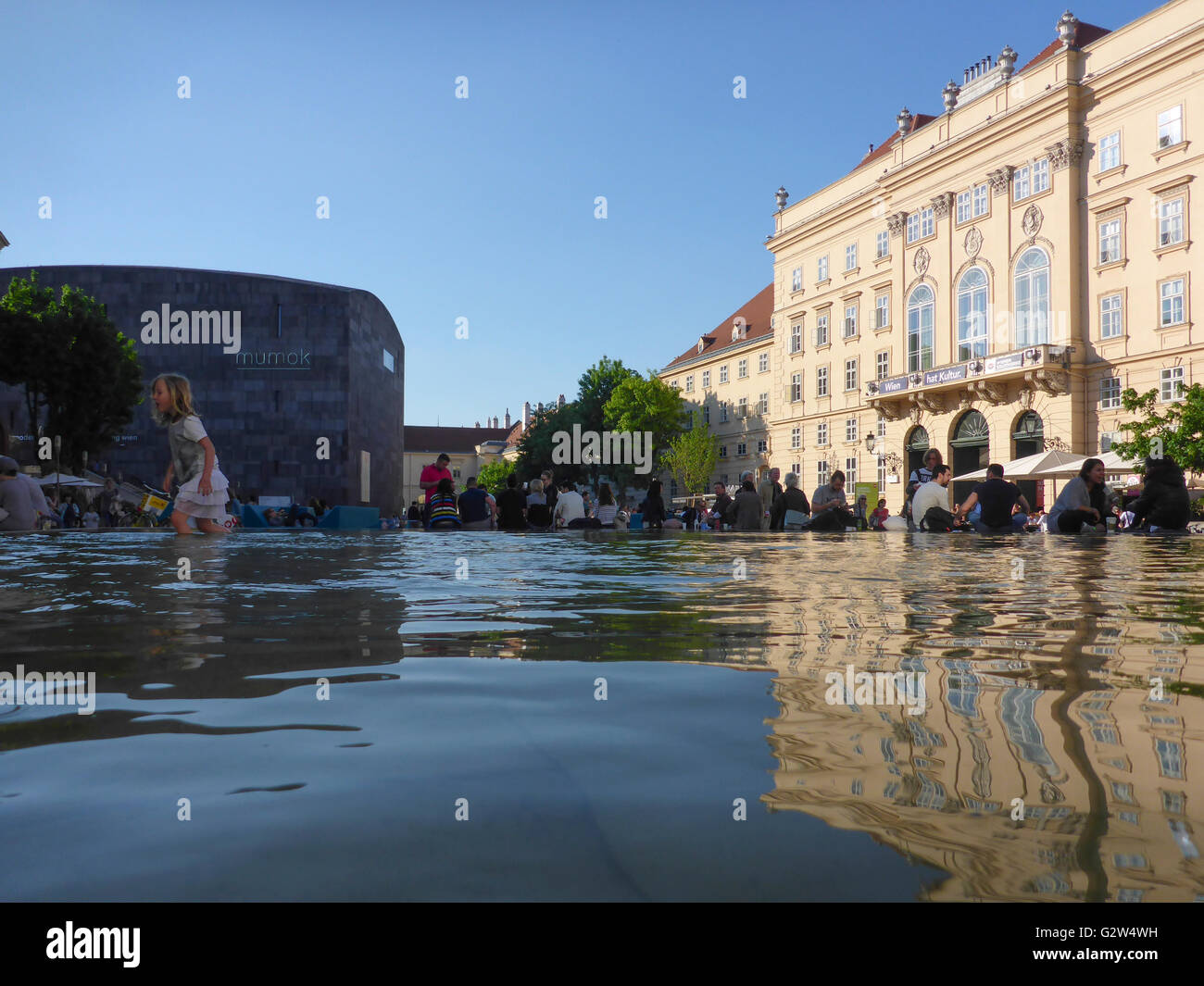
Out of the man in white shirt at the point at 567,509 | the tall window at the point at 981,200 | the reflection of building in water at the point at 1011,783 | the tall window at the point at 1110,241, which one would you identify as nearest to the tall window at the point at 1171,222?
the tall window at the point at 1110,241

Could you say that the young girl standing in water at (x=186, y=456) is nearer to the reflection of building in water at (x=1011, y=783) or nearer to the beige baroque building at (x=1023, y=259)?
the reflection of building in water at (x=1011, y=783)

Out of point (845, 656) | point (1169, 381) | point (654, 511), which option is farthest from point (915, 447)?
point (845, 656)

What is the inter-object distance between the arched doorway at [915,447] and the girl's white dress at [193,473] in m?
34.2

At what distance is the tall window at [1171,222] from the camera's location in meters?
30.8

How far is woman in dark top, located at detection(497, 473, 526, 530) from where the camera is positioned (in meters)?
16.1

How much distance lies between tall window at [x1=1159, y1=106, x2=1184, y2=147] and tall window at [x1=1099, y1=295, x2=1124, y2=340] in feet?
16.1

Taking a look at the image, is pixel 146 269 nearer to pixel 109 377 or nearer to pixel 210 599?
pixel 109 377

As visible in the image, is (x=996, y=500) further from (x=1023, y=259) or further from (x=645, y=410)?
(x=645, y=410)

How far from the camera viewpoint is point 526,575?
20.4ft

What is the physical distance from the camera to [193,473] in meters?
9.90

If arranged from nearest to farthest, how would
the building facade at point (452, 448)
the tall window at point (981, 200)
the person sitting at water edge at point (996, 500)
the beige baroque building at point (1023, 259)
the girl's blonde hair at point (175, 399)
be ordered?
the girl's blonde hair at point (175, 399) → the person sitting at water edge at point (996, 500) → the beige baroque building at point (1023, 259) → the tall window at point (981, 200) → the building facade at point (452, 448)

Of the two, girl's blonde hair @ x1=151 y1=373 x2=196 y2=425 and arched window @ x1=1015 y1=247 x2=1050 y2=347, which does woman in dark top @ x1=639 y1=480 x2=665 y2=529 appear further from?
arched window @ x1=1015 y1=247 x2=1050 y2=347

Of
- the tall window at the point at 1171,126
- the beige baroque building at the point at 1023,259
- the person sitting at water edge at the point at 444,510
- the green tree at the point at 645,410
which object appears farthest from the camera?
the green tree at the point at 645,410

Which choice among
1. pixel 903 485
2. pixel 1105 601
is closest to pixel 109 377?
pixel 903 485
